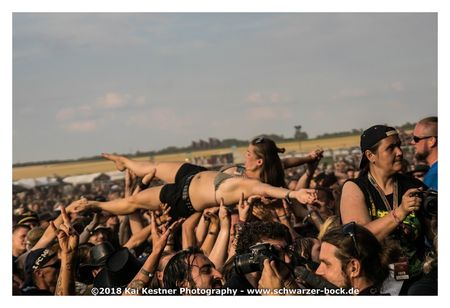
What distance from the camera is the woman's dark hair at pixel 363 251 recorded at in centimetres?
458

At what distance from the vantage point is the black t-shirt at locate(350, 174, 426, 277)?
5723 mm

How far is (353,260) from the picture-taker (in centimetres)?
458

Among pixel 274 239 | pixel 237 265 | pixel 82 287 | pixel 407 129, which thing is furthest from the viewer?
pixel 407 129

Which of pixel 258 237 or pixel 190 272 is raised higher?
pixel 258 237

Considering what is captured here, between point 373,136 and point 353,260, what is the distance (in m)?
1.90

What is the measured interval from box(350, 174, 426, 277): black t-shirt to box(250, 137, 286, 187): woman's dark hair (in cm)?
144

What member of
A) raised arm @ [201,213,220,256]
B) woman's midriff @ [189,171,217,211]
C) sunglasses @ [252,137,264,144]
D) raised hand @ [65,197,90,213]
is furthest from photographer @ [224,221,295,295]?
raised hand @ [65,197,90,213]

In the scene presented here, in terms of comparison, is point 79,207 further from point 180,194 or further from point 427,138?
point 427,138

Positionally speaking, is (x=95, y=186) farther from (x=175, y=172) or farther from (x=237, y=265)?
(x=237, y=265)

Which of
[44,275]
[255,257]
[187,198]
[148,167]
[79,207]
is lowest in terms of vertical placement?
[44,275]

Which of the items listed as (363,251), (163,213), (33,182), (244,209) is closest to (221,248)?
(244,209)

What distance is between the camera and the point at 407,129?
10.5 m

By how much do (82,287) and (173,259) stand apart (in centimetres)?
115
